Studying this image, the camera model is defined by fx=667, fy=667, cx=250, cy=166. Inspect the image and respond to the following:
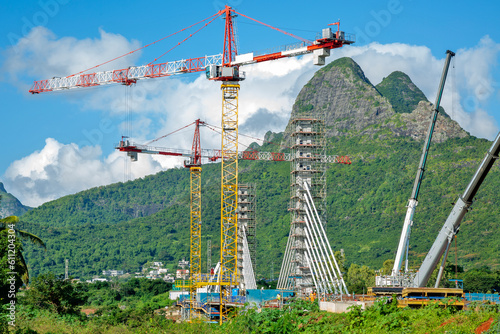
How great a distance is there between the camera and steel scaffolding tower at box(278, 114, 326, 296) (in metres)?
55.6

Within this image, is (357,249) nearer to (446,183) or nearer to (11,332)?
(446,183)

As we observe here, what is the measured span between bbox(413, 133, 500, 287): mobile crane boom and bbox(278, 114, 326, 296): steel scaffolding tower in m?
22.7

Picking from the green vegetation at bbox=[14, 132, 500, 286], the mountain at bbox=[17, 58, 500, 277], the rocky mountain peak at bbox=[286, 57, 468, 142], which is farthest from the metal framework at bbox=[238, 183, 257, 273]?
the rocky mountain peak at bbox=[286, 57, 468, 142]

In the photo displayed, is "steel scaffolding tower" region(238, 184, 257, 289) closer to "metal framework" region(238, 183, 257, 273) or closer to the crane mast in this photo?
"metal framework" region(238, 183, 257, 273)

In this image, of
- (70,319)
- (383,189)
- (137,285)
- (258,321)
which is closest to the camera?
(258,321)

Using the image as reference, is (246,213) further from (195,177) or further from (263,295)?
(263,295)

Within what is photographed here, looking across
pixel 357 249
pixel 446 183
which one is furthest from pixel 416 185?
pixel 446 183

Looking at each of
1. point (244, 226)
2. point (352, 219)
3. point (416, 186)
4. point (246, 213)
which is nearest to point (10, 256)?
point (416, 186)

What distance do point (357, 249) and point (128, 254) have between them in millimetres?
71876

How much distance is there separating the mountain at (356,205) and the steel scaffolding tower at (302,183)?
1937 inches

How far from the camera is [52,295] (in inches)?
1505

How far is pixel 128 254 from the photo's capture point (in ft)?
584

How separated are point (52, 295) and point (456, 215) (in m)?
22.8

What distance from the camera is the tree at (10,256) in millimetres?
29844
